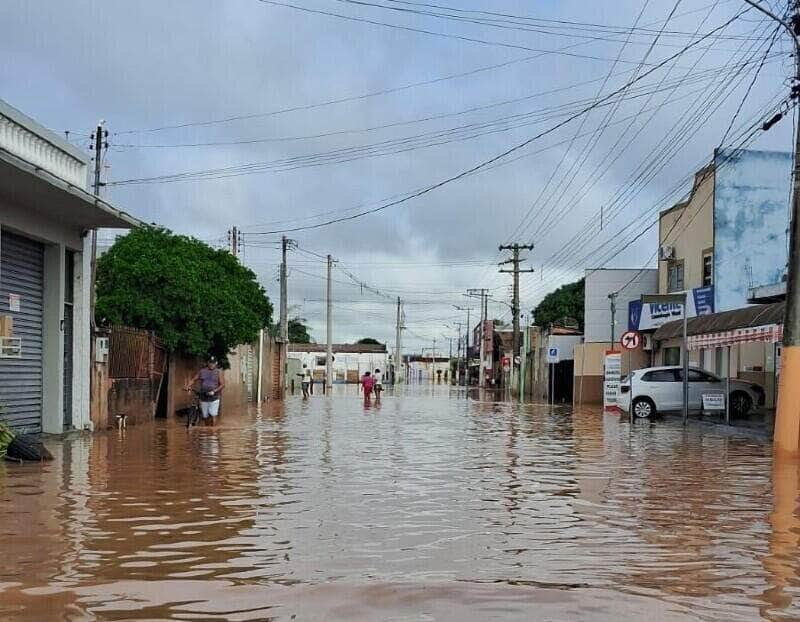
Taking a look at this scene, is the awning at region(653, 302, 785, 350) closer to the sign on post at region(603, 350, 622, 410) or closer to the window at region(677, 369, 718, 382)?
the window at region(677, 369, 718, 382)

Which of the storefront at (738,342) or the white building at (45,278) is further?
the storefront at (738,342)

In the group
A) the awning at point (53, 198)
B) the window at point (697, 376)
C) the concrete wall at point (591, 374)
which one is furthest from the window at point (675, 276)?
the awning at point (53, 198)

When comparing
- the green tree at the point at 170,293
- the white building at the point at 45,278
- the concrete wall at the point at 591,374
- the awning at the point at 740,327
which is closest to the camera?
the white building at the point at 45,278

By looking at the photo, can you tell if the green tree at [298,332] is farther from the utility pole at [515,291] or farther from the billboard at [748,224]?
the billboard at [748,224]

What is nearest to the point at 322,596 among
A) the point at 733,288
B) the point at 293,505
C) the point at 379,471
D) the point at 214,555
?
the point at 214,555

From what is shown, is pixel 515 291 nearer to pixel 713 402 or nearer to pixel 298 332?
pixel 713 402

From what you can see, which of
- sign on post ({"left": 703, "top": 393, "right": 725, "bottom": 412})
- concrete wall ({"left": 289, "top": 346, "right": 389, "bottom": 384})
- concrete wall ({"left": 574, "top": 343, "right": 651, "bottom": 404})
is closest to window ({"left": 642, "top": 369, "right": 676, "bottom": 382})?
sign on post ({"left": 703, "top": 393, "right": 725, "bottom": 412})

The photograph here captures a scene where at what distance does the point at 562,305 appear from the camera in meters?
84.4

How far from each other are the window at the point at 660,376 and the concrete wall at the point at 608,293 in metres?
16.7

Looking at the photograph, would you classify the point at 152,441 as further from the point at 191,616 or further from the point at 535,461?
the point at 191,616

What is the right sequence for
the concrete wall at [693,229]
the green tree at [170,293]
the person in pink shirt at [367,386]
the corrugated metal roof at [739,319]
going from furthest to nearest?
the person in pink shirt at [367,386], the concrete wall at [693,229], the green tree at [170,293], the corrugated metal roof at [739,319]

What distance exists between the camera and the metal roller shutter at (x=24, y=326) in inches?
682

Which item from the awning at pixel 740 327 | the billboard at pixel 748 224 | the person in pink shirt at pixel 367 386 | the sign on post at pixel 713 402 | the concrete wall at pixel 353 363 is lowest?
the concrete wall at pixel 353 363

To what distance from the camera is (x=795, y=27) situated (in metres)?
17.7
